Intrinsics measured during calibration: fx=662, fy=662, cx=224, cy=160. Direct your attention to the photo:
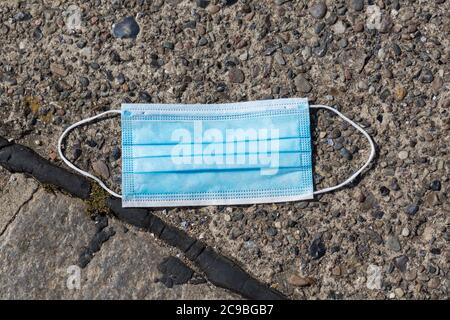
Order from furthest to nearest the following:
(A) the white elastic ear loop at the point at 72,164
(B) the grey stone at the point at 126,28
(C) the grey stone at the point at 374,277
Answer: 1. (B) the grey stone at the point at 126,28
2. (A) the white elastic ear loop at the point at 72,164
3. (C) the grey stone at the point at 374,277

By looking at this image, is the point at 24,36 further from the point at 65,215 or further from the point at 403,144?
the point at 403,144

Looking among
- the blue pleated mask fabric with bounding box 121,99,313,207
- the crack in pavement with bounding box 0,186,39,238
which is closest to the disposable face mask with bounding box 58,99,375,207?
the blue pleated mask fabric with bounding box 121,99,313,207

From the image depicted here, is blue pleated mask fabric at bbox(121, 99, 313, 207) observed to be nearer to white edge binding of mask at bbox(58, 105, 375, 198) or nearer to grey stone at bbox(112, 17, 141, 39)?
white edge binding of mask at bbox(58, 105, 375, 198)

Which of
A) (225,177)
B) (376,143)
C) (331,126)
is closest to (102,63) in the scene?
(225,177)

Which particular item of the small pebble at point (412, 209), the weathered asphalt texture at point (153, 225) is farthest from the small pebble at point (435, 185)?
the weathered asphalt texture at point (153, 225)

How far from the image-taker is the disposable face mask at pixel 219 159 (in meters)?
2.96

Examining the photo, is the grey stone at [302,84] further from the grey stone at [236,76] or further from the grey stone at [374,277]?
the grey stone at [374,277]

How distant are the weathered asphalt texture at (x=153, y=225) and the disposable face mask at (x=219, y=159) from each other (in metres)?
0.06

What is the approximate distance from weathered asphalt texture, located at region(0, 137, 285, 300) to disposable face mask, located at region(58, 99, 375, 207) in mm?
59

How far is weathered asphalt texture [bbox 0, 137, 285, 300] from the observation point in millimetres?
2891

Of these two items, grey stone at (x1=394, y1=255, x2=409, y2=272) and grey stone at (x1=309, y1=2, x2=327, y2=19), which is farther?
grey stone at (x1=309, y1=2, x2=327, y2=19)

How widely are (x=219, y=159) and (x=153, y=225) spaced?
1.37 ft

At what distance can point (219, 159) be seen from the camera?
297 centimetres

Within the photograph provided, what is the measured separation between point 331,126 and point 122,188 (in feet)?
3.23
